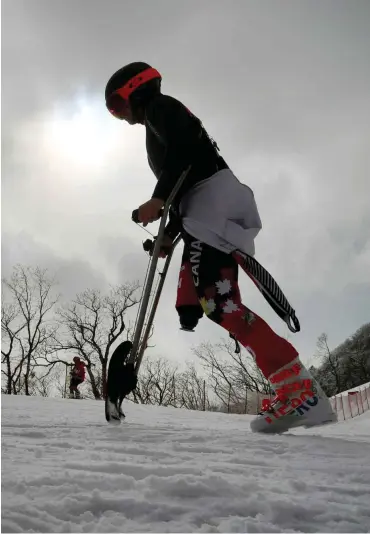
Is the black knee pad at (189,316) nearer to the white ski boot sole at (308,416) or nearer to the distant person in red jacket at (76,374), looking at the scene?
the white ski boot sole at (308,416)

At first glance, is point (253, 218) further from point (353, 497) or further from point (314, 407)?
point (353, 497)

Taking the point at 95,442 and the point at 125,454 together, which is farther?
the point at 95,442

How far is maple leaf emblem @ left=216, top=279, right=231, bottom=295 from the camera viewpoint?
194cm

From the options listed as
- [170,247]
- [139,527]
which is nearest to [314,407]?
[170,247]

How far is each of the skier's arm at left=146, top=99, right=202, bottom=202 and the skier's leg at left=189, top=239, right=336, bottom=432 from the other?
334mm

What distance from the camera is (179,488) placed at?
30.7 inches

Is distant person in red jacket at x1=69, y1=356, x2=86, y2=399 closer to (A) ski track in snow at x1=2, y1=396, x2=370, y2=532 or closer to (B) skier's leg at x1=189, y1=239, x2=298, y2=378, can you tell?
(B) skier's leg at x1=189, y1=239, x2=298, y2=378

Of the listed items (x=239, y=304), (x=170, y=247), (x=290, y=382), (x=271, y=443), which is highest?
(x=170, y=247)

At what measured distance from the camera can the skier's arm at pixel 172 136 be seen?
2033 mm

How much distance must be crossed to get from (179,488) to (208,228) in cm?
135

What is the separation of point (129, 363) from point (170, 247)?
707mm

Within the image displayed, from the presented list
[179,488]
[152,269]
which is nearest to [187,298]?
[152,269]

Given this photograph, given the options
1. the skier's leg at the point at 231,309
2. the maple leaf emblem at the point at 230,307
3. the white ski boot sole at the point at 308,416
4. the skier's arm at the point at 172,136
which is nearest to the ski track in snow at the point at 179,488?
the white ski boot sole at the point at 308,416

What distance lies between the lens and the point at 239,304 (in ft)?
6.35
